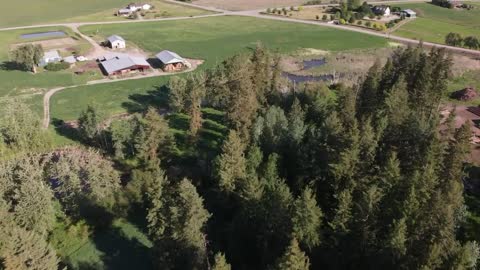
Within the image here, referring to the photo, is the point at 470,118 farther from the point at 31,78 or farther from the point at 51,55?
the point at 51,55

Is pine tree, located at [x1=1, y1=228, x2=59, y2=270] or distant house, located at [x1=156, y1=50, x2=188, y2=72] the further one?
distant house, located at [x1=156, y1=50, x2=188, y2=72]

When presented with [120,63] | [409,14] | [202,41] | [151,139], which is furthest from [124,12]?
[151,139]

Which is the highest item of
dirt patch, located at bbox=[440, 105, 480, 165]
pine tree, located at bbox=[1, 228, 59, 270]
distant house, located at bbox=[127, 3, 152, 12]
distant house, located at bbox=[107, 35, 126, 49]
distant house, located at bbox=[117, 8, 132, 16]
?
distant house, located at bbox=[127, 3, 152, 12]

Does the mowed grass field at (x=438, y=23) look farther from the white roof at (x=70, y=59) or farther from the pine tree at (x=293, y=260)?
the pine tree at (x=293, y=260)

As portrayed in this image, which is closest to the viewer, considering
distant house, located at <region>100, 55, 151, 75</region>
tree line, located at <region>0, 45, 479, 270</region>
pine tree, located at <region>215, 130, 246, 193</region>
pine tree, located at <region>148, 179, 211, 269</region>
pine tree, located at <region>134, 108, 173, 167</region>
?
tree line, located at <region>0, 45, 479, 270</region>

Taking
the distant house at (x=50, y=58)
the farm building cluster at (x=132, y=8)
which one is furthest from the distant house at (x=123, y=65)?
the farm building cluster at (x=132, y=8)

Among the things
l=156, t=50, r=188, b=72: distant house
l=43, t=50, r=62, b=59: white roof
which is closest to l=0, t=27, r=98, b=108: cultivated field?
l=43, t=50, r=62, b=59: white roof

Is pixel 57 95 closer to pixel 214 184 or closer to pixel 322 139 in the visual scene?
pixel 214 184

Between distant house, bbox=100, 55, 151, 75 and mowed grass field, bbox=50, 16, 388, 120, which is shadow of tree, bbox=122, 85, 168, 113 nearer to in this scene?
mowed grass field, bbox=50, 16, 388, 120
